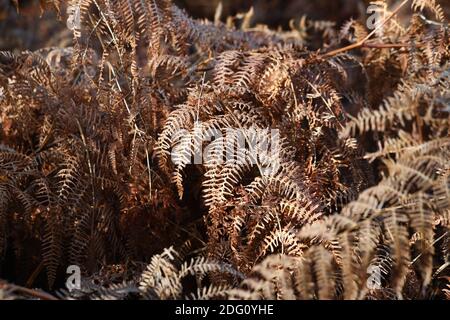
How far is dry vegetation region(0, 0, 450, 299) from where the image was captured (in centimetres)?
173

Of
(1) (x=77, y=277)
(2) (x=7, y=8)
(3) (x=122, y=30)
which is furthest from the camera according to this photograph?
(2) (x=7, y=8)

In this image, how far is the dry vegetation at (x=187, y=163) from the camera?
1.73 m

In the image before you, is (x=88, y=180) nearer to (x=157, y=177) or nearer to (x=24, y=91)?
(x=157, y=177)

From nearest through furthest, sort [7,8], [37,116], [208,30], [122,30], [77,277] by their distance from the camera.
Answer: [77,277], [122,30], [37,116], [208,30], [7,8]

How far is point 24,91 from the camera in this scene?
78.0 inches

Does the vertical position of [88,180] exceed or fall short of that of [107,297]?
it exceeds it

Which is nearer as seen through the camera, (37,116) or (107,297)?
(107,297)

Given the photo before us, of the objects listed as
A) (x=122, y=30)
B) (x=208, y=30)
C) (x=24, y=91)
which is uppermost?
(x=208, y=30)

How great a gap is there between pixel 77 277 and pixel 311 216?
69 centimetres

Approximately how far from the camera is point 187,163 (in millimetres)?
1941

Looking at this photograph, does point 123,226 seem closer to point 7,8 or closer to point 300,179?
point 300,179
